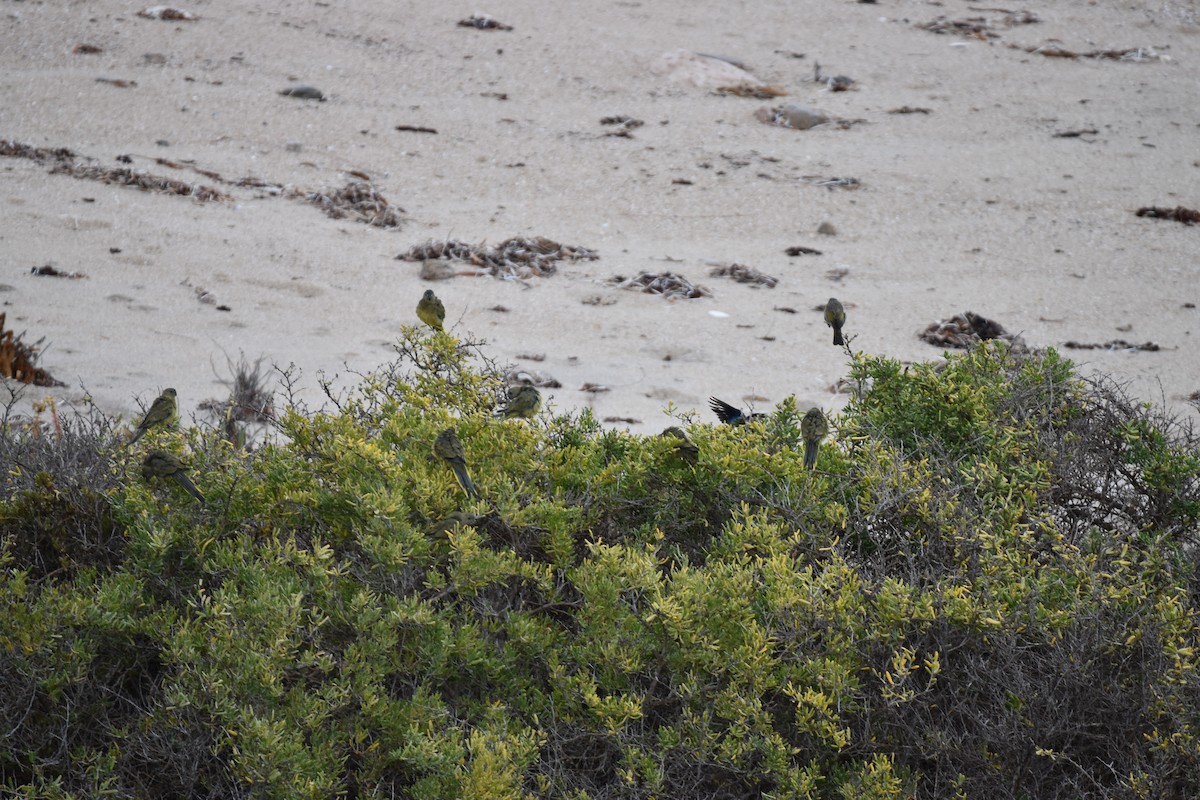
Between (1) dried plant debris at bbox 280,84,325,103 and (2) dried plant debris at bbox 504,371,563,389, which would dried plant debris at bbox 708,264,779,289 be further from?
(1) dried plant debris at bbox 280,84,325,103

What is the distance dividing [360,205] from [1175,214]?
6.17 m

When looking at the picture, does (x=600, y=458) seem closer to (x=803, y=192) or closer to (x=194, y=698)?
(x=194, y=698)

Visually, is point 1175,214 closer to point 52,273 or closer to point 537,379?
point 537,379

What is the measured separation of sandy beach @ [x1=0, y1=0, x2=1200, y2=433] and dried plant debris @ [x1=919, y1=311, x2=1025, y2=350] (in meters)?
0.16

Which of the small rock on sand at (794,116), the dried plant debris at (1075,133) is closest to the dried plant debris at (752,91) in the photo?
the small rock on sand at (794,116)

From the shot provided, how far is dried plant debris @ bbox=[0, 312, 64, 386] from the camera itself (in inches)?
206

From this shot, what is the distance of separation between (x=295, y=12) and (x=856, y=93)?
19.3 ft

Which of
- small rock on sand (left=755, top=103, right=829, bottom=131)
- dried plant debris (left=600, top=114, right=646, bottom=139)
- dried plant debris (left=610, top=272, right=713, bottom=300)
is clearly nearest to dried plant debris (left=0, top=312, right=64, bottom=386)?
dried plant debris (left=610, top=272, right=713, bottom=300)

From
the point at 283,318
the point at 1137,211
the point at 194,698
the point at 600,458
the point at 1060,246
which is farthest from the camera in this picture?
the point at 1137,211

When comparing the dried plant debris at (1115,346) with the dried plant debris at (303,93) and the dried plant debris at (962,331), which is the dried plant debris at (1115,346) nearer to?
the dried plant debris at (962,331)

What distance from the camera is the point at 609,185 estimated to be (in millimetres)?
9219

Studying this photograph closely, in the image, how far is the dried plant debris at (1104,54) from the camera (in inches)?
490

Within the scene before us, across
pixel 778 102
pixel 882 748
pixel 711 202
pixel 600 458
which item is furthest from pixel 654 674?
→ pixel 778 102

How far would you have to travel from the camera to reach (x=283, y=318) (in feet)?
21.9
